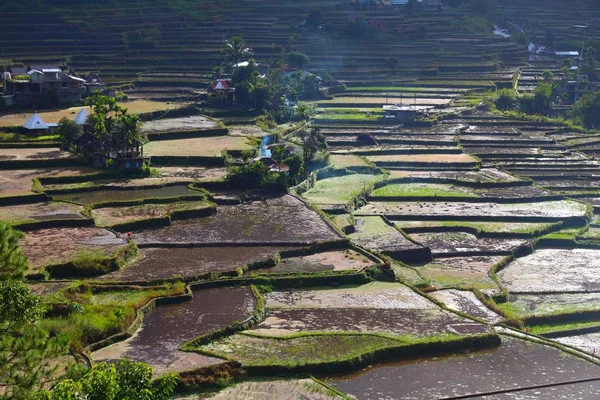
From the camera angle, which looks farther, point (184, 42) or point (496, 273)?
point (184, 42)

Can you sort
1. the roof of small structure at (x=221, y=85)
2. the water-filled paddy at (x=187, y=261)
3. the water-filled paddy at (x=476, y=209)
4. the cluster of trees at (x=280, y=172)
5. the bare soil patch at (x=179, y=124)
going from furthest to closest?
the roof of small structure at (x=221, y=85), the bare soil patch at (x=179, y=124), the water-filled paddy at (x=476, y=209), the cluster of trees at (x=280, y=172), the water-filled paddy at (x=187, y=261)

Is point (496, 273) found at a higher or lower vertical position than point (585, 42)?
lower

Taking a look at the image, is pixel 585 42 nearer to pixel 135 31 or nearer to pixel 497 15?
pixel 497 15

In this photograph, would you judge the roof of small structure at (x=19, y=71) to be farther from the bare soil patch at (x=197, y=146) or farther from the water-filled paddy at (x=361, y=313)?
the water-filled paddy at (x=361, y=313)

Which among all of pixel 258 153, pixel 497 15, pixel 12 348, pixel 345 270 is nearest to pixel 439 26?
pixel 497 15

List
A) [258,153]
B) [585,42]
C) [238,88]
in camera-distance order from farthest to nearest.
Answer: [585,42] → [238,88] → [258,153]

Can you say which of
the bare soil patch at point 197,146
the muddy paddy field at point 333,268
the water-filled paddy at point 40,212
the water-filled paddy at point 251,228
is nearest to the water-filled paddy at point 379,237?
the muddy paddy field at point 333,268

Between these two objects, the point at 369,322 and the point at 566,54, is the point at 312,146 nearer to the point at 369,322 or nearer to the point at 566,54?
the point at 369,322
